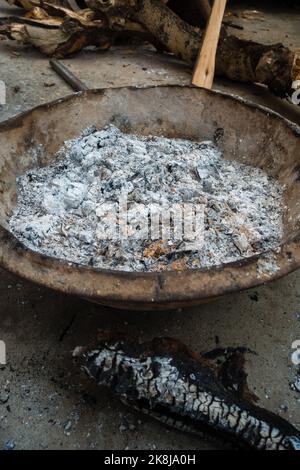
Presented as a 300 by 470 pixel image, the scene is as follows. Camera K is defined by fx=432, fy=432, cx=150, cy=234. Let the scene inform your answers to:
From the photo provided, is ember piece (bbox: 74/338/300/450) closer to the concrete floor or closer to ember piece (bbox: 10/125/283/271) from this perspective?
the concrete floor

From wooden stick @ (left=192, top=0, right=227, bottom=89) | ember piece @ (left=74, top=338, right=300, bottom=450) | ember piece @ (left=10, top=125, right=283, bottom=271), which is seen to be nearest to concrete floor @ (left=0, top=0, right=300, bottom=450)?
ember piece @ (left=74, top=338, right=300, bottom=450)

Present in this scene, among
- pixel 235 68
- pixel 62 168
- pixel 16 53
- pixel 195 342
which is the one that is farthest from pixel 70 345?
pixel 16 53

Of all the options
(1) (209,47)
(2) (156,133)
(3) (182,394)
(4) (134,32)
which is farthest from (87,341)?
(4) (134,32)

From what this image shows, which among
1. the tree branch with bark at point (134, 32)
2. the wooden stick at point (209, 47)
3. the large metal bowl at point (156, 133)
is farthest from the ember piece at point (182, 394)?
the tree branch with bark at point (134, 32)

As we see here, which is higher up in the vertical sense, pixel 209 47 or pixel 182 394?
pixel 209 47

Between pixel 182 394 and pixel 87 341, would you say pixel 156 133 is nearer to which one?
pixel 87 341

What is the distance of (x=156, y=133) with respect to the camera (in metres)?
2.65

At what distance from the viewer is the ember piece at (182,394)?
156 centimetres

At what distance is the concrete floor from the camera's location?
5.60ft

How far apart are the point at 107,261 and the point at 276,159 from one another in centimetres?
110

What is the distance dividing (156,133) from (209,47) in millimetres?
1593

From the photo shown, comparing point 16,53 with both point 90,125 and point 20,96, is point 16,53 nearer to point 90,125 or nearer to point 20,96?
point 20,96

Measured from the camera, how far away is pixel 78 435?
1.70 meters

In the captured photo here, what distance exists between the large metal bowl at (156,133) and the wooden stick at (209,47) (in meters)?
1.29
